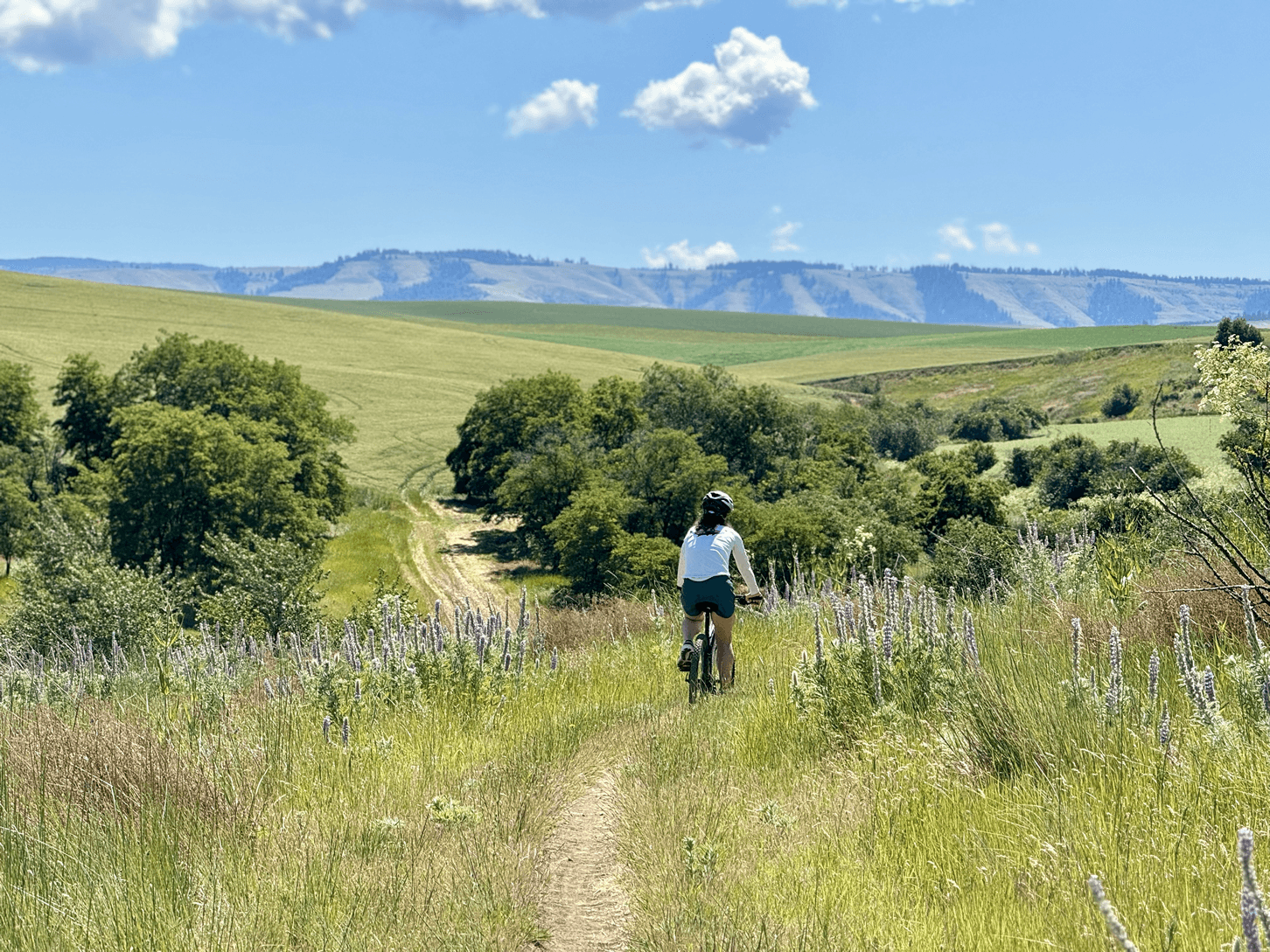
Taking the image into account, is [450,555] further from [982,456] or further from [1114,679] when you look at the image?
[1114,679]

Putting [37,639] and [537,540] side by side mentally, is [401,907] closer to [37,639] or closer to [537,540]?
[37,639]

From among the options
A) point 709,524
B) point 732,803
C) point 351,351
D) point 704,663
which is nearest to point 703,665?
point 704,663

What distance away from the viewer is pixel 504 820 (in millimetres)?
5668

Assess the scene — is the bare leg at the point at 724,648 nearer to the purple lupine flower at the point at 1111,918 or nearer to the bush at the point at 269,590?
the purple lupine flower at the point at 1111,918

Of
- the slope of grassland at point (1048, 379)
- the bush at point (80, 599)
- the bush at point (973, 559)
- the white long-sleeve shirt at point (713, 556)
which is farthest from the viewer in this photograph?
the slope of grassland at point (1048, 379)

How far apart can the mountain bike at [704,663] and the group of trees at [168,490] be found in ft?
71.7

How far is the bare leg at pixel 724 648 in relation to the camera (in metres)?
9.25

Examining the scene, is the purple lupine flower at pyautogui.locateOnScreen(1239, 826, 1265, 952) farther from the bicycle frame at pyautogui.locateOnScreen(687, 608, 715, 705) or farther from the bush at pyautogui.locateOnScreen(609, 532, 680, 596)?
the bush at pyautogui.locateOnScreen(609, 532, 680, 596)

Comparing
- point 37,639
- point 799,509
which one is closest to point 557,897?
point 37,639

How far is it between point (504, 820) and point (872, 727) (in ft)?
7.71

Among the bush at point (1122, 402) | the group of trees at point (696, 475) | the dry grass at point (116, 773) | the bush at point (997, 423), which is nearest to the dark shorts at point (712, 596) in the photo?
the dry grass at point (116, 773)

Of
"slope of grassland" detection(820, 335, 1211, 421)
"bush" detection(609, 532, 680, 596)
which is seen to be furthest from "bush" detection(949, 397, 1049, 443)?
"bush" detection(609, 532, 680, 596)

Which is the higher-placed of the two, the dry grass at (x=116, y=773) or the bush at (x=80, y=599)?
the dry grass at (x=116, y=773)

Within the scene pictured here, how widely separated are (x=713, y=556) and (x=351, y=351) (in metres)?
129
